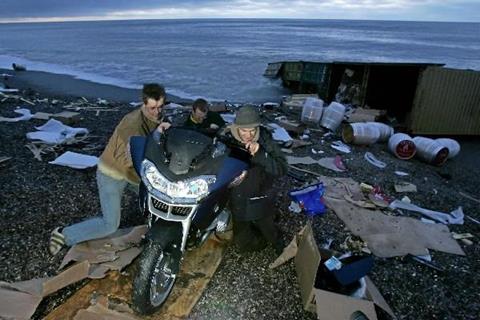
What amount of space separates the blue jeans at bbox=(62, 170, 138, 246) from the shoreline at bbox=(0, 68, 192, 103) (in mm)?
13196

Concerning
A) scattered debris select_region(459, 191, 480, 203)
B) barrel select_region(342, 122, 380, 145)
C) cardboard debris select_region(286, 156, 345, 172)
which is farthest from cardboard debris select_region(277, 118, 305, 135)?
scattered debris select_region(459, 191, 480, 203)

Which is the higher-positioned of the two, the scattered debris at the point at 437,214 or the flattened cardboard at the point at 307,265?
the flattened cardboard at the point at 307,265

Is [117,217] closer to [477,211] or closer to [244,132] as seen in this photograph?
[244,132]

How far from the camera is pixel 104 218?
4.13 m

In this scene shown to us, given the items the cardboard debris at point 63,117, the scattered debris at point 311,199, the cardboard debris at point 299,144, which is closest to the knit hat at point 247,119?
the scattered debris at point 311,199

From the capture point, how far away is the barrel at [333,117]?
1161 centimetres

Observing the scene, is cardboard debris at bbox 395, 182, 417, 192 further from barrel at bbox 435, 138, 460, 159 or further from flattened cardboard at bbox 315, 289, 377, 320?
flattened cardboard at bbox 315, 289, 377, 320

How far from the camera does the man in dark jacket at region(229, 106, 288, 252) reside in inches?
149

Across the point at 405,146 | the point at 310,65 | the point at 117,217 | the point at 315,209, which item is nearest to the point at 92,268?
the point at 117,217

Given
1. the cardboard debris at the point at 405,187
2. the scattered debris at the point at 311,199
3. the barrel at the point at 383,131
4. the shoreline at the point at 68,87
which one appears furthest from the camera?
the shoreline at the point at 68,87

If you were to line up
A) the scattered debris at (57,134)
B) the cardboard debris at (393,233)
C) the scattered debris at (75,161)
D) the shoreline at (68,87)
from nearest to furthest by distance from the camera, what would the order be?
the cardboard debris at (393,233) < the scattered debris at (75,161) < the scattered debris at (57,134) < the shoreline at (68,87)

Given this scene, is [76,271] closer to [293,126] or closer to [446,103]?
[293,126]

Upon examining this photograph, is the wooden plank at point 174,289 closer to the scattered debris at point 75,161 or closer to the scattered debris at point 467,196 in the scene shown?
the scattered debris at point 75,161

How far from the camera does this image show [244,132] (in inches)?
150
